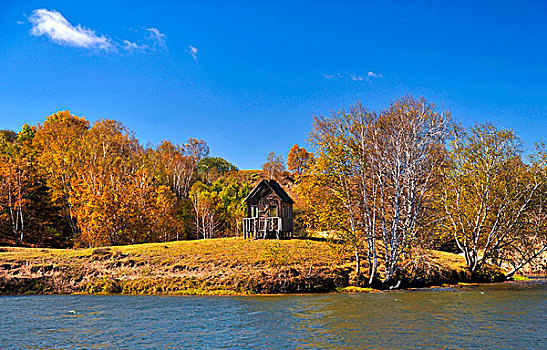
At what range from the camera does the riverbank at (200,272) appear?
1308 inches

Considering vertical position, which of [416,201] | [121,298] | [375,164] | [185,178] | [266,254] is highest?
[185,178]

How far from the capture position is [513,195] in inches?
1639

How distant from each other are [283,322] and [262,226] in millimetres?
30461

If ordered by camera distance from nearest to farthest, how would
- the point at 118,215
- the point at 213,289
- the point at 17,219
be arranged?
the point at 213,289 → the point at 118,215 → the point at 17,219

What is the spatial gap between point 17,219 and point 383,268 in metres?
52.2

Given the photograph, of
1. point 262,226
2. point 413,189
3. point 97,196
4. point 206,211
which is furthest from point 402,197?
point 206,211

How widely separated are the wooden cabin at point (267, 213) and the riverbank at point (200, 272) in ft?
29.2

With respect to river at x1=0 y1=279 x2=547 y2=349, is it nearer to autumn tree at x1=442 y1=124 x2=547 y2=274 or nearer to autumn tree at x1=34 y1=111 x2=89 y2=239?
autumn tree at x1=442 y1=124 x2=547 y2=274

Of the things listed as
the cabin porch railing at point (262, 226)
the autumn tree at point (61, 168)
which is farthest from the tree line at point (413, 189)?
the autumn tree at point (61, 168)

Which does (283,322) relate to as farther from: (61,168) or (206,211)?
(206,211)

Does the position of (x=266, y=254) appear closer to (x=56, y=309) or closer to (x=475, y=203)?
(x=56, y=309)

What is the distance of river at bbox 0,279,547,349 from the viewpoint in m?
Answer: 16.8

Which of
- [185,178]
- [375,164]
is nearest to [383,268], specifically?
[375,164]

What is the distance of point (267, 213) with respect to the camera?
172 ft
